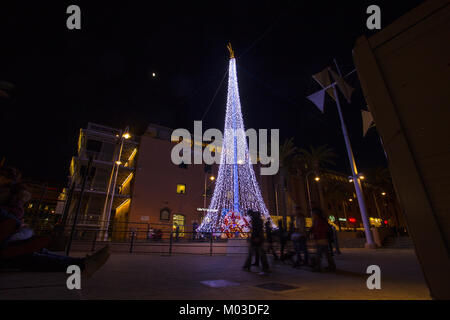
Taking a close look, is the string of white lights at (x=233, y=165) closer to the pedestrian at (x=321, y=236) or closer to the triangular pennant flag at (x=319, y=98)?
the triangular pennant flag at (x=319, y=98)

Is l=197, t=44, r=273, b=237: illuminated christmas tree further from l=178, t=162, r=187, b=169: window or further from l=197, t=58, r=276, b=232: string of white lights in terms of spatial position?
l=178, t=162, r=187, b=169: window

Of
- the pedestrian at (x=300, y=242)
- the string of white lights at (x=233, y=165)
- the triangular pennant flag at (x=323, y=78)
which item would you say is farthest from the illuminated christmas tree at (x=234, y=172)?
the pedestrian at (x=300, y=242)

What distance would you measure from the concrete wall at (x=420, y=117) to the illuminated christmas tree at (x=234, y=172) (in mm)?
15829

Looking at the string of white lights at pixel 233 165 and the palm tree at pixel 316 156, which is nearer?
the string of white lights at pixel 233 165

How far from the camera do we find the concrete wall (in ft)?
7.47

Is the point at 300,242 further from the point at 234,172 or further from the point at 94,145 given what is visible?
the point at 94,145

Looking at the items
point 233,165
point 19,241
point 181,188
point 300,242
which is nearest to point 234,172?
point 233,165

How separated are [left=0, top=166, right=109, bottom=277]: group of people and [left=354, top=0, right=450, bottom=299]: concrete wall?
16.3 feet

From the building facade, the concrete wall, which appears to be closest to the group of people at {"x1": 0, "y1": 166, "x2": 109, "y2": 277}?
the concrete wall

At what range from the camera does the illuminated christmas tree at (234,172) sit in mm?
18672

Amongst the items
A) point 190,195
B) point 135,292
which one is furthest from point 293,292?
point 190,195

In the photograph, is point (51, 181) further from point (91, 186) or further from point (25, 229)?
point (25, 229)

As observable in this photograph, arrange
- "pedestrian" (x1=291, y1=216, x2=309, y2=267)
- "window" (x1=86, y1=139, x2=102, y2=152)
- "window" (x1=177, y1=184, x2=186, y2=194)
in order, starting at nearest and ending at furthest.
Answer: "pedestrian" (x1=291, y1=216, x2=309, y2=267)
"window" (x1=86, y1=139, x2=102, y2=152)
"window" (x1=177, y1=184, x2=186, y2=194)

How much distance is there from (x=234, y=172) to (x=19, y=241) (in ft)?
50.5
